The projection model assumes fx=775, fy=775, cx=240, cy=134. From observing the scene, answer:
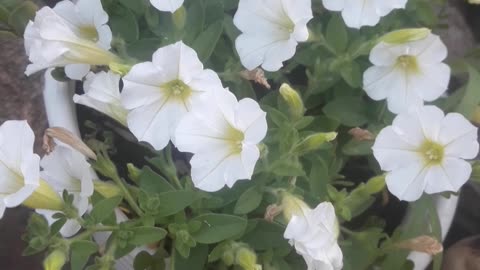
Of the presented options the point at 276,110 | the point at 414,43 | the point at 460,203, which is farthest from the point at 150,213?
the point at 460,203

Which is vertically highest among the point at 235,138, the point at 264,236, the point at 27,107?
the point at 235,138

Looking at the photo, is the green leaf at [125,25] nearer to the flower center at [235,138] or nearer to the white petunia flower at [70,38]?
the white petunia flower at [70,38]

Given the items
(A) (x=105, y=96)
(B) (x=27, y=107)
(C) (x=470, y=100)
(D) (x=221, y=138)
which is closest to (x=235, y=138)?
(D) (x=221, y=138)

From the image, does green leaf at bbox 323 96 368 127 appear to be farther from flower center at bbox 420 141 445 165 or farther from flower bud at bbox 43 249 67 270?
flower bud at bbox 43 249 67 270

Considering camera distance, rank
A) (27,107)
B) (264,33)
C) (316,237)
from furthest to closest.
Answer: (27,107), (264,33), (316,237)

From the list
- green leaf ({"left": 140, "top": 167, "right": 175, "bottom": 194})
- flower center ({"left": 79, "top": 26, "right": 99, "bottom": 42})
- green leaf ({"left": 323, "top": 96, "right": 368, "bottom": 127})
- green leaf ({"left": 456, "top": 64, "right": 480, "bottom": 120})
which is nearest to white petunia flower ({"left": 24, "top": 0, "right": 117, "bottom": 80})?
flower center ({"left": 79, "top": 26, "right": 99, "bottom": 42})

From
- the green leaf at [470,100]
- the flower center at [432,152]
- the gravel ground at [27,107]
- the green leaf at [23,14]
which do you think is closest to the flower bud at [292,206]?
the flower center at [432,152]

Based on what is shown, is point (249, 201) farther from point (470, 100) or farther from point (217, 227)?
point (470, 100)
